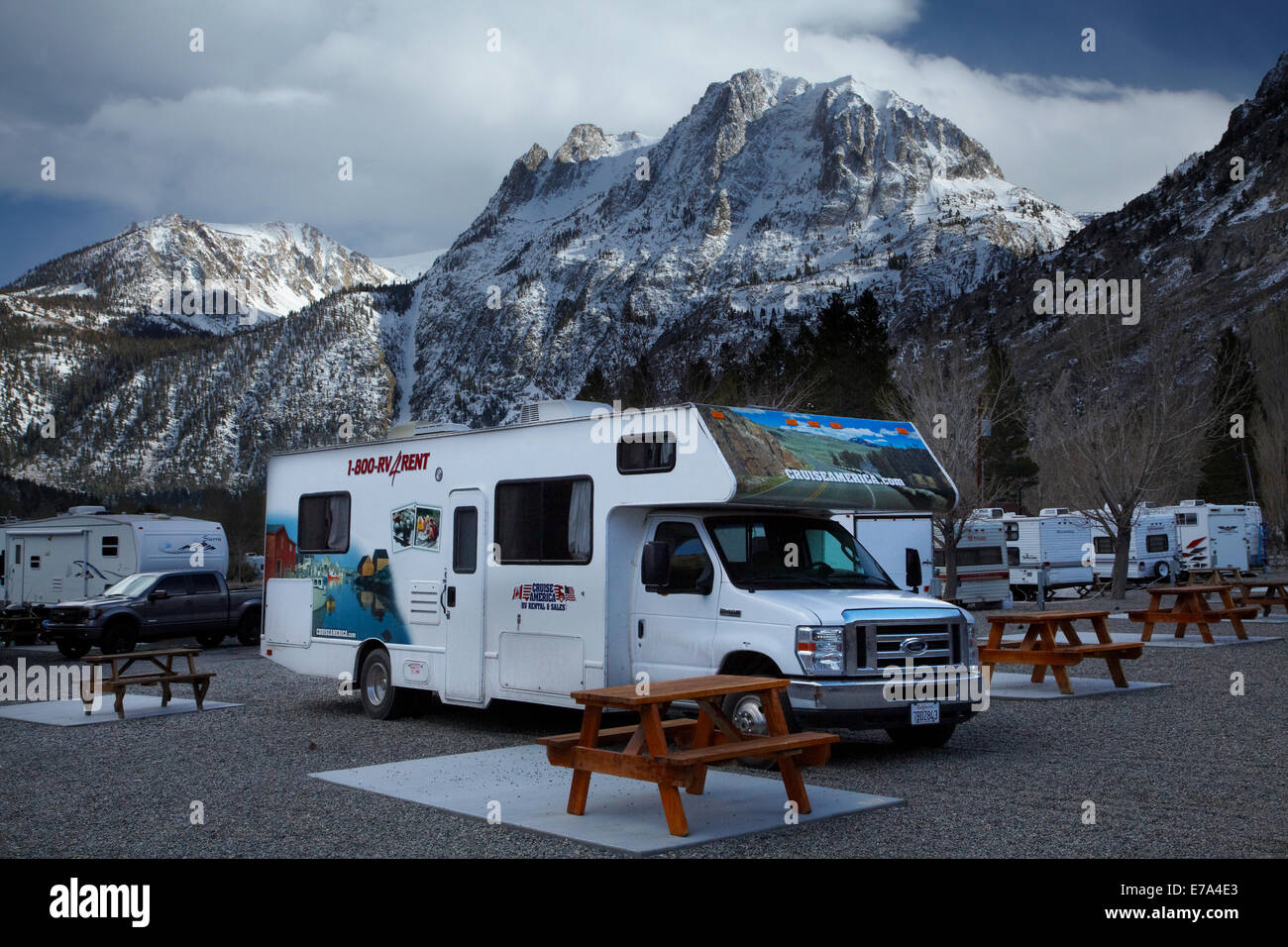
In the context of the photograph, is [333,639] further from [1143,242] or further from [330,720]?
[1143,242]

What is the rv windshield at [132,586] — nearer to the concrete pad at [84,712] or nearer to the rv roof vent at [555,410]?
the concrete pad at [84,712]

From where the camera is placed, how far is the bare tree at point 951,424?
99.4 ft

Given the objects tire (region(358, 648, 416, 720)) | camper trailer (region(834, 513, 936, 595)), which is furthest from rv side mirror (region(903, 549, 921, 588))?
camper trailer (region(834, 513, 936, 595))

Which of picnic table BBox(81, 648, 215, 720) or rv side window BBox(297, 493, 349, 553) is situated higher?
rv side window BBox(297, 493, 349, 553)

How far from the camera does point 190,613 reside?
73.5 feet

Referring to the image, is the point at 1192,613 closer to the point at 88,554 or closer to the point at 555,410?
the point at 555,410

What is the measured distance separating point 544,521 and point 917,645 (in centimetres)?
337

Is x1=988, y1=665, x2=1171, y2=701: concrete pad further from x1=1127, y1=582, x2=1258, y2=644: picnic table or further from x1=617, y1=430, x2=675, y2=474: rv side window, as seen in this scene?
x1=617, y1=430, x2=675, y2=474: rv side window

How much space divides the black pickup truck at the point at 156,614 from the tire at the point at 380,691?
34.8ft

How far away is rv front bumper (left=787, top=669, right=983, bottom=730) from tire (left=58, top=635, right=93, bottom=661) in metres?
16.2

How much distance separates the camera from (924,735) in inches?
392

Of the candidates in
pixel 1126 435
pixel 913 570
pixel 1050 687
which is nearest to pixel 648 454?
pixel 913 570

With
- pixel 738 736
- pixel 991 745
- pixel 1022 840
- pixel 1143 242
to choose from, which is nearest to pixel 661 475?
pixel 738 736

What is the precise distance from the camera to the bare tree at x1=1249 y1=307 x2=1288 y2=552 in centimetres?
5916
